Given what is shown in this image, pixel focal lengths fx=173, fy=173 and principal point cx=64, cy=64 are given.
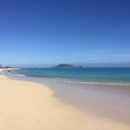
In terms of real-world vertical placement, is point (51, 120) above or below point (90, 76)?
below

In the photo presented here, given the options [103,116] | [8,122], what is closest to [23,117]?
[8,122]

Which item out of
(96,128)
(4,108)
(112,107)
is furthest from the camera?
(112,107)

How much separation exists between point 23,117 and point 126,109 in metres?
4.43

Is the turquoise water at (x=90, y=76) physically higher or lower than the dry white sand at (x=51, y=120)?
higher

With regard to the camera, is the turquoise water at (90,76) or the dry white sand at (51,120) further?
the turquoise water at (90,76)

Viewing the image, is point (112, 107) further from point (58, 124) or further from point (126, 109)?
point (58, 124)

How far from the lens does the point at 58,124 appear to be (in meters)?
5.66

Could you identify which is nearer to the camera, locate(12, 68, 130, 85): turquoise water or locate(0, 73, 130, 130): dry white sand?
locate(0, 73, 130, 130): dry white sand

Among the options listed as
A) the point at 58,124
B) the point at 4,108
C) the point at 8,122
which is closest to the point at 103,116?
the point at 58,124

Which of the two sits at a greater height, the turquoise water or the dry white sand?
the turquoise water

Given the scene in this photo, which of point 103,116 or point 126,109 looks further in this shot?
point 126,109

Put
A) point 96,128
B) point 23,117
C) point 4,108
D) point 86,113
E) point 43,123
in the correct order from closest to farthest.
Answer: point 96,128
point 43,123
point 23,117
point 86,113
point 4,108

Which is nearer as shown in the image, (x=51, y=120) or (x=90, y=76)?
(x=51, y=120)

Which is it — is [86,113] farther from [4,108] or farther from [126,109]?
[4,108]
